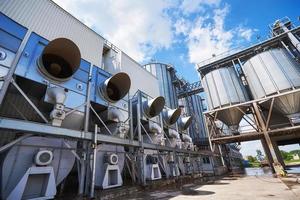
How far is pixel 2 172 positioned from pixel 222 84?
65.6 feet

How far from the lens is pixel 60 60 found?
319 inches

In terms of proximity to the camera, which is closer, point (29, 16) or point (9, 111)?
point (9, 111)

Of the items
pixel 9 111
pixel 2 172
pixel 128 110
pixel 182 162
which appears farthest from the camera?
pixel 182 162

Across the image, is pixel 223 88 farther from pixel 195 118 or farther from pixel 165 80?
pixel 195 118

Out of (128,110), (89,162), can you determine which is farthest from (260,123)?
(89,162)

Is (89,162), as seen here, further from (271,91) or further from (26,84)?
(271,91)

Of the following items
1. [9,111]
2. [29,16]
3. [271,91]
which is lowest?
[9,111]

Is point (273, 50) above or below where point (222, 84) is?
above

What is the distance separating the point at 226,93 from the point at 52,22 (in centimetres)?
1782

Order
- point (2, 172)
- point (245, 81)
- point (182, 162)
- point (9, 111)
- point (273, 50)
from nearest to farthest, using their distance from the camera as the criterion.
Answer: point (2, 172) < point (9, 111) < point (182, 162) < point (273, 50) < point (245, 81)

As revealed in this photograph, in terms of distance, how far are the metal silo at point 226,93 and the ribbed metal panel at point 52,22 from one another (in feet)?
46.0

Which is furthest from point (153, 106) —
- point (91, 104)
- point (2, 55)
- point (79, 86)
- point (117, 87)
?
point (2, 55)

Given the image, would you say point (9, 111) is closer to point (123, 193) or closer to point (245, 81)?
point (123, 193)

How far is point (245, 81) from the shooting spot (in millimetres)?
20672
